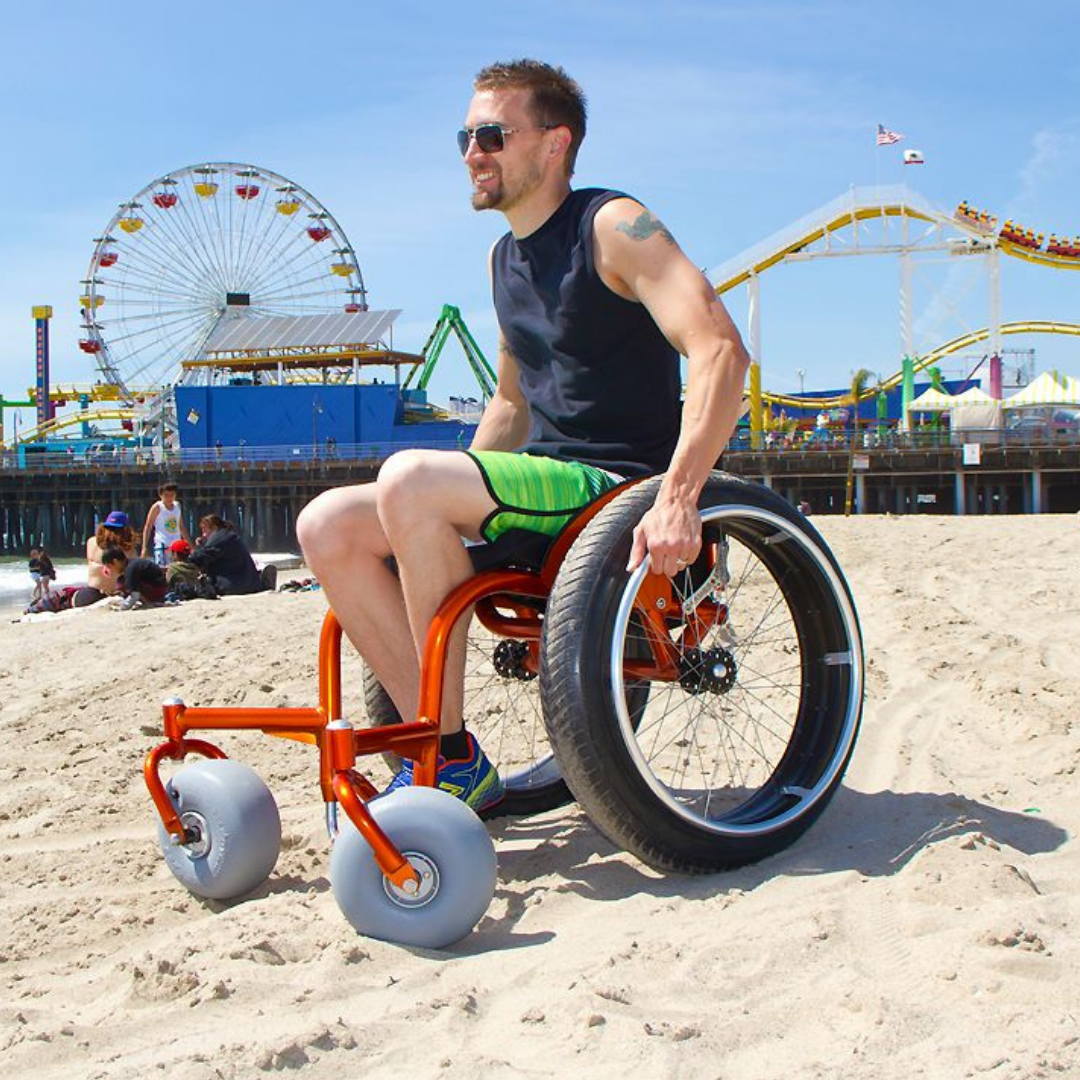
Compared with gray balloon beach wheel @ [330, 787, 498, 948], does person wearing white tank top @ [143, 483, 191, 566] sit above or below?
above

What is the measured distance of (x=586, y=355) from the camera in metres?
2.58

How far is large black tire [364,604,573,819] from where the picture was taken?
9.52 feet

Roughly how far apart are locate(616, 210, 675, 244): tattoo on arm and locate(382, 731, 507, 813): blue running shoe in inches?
42.5

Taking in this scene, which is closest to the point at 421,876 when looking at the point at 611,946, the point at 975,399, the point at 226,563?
the point at 611,946

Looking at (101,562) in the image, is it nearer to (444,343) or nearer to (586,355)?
(586,355)

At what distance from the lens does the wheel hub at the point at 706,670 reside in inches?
97.4

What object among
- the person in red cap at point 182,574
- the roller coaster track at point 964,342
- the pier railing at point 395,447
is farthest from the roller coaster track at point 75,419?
the person in red cap at point 182,574

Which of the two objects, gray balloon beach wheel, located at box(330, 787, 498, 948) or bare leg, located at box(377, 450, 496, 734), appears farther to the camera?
bare leg, located at box(377, 450, 496, 734)

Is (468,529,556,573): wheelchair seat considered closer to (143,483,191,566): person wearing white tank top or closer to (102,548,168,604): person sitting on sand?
(102,548,168,604): person sitting on sand

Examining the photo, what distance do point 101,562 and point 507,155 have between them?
7.96 m

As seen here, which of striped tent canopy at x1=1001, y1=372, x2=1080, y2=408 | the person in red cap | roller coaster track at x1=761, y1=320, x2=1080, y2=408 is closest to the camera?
the person in red cap

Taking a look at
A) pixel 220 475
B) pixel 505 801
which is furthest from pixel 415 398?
pixel 505 801

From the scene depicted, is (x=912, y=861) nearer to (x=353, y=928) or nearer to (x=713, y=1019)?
(x=713, y=1019)

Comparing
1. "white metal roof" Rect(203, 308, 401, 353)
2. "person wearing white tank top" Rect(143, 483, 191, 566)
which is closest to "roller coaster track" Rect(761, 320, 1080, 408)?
"white metal roof" Rect(203, 308, 401, 353)
